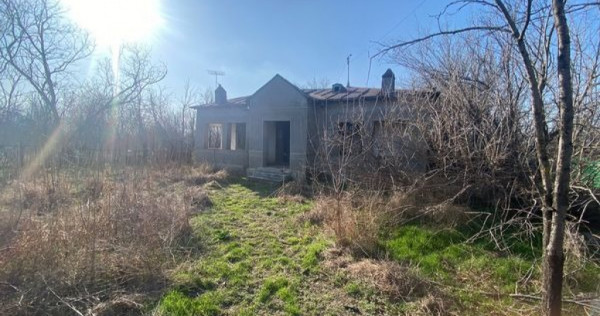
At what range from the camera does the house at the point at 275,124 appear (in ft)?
38.2

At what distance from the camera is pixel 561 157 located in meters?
2.16

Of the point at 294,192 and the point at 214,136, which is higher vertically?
the point at 214,136

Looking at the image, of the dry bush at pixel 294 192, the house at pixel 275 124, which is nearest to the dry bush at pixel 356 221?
the dry bush at pixel 294 192

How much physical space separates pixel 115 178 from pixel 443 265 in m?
6.34

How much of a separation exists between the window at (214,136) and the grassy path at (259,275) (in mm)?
9680

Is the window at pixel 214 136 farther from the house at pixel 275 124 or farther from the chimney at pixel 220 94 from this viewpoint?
the chimney at pixel 220 94

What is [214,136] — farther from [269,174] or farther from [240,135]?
[269,174]

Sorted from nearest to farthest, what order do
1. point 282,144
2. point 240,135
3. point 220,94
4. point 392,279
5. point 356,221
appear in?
point 392,279 < point 356,221 < point 282,144 < point 240,135 < point 220,94

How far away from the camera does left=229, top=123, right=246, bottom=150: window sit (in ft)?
50.2

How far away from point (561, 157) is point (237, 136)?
564 inches

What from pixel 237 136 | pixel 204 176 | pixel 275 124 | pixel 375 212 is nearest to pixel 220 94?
pixel 237 136

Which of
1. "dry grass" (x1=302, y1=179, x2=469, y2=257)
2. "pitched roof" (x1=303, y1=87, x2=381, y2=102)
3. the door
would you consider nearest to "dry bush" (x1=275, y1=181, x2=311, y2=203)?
"dry grass" (x1=302, y1=179, x2=469, y2=257)

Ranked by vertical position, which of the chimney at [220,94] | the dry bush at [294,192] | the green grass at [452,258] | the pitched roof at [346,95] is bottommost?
the green grass at [452,258]

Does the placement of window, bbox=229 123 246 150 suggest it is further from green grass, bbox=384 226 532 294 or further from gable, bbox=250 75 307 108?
green grass, bbox=384 226 532 294
